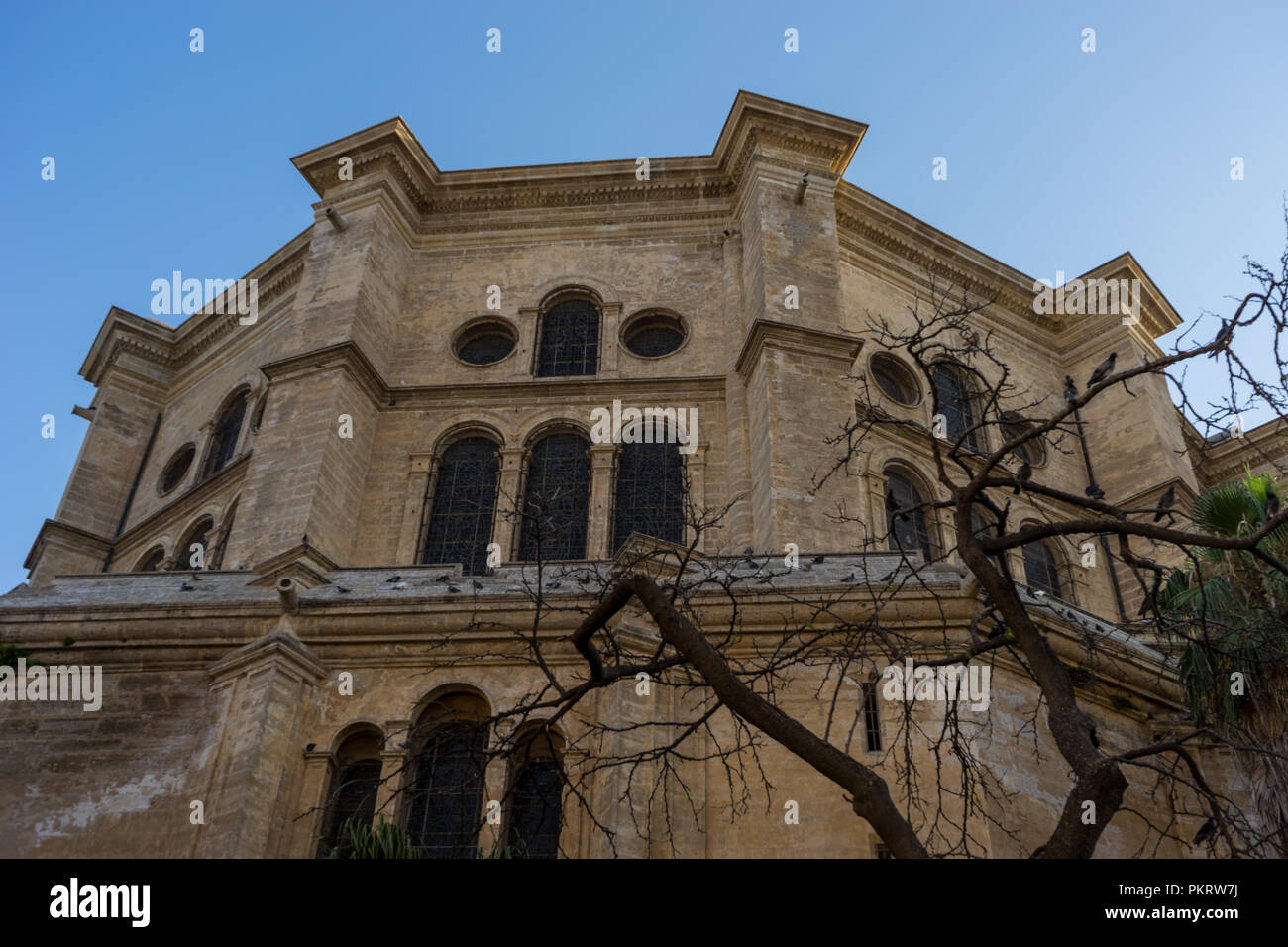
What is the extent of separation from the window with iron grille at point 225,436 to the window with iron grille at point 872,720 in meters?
14.2

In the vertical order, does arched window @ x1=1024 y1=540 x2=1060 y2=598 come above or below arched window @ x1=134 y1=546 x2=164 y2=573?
below

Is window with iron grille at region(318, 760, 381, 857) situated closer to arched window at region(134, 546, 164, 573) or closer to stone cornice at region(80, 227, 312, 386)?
arched window at region(134, 546, 164, 573)

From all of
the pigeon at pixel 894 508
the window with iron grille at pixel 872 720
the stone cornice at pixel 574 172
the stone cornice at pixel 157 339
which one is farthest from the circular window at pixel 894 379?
the stone cornice at pixel 157 339

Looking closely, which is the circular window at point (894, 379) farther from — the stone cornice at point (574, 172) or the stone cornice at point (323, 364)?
the stone cornice at point (323, 364)

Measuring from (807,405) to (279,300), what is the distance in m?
10.9

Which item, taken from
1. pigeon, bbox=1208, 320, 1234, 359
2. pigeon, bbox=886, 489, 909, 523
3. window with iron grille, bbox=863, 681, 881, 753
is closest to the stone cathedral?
window with iron grille, bbox=863, 681, 881, 753

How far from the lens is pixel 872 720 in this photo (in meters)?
11.6

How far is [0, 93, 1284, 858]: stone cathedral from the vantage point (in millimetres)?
11664

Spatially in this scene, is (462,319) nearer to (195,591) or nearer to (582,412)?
(582,412)

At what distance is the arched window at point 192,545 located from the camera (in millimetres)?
20922

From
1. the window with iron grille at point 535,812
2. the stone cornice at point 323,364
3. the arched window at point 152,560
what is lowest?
the window with iron grille at point 535,812

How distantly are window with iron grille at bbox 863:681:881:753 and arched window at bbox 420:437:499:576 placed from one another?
7900 mm

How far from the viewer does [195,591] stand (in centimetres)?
1406
